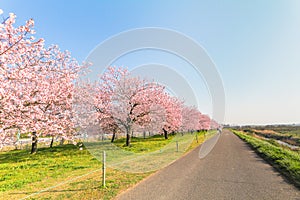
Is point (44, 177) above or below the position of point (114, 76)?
below

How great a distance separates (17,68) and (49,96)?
2096 mm

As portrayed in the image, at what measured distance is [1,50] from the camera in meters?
5.40

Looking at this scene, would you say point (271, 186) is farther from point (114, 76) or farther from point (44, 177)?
point (114, 76)

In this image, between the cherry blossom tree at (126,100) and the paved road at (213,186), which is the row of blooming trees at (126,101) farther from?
the paved road at (213,186)

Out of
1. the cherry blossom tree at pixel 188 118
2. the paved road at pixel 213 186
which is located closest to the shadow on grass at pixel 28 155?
the paved road at pixel 213 186

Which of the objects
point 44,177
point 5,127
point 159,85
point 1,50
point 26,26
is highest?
point 159,85

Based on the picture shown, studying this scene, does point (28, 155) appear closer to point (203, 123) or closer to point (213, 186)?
point (213, 186)

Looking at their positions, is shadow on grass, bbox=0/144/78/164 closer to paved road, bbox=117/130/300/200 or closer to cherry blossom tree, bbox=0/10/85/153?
cherry blossom tree, bbox=0/10/85/153

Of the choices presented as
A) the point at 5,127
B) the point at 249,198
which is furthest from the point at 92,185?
the point at 249,198

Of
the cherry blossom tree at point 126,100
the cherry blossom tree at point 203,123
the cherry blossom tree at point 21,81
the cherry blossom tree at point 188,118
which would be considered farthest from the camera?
the cherry blossom tree at point 203,123

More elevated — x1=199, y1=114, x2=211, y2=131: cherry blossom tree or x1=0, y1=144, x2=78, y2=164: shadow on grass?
x1=199, y1=114, x2=211, y2=131: cherry blossom tree

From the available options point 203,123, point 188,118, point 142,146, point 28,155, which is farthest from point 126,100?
point 203,123

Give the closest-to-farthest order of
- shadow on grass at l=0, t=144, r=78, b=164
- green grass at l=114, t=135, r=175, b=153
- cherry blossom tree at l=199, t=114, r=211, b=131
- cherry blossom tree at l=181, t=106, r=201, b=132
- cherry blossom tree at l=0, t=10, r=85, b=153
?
cherry blossom tree at l=0, t=10, r=85, b=153
shadow on grass at l=0, t=144, r=78, b=164
green grass at l=114, t=135, r=175, b=153
cherry blossom tree at l=181, t=106, r=201, b=132
cherry blossom tree at l=199, t=114, r=211, b=131

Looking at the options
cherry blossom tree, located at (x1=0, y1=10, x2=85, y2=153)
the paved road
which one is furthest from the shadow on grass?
the paved road
